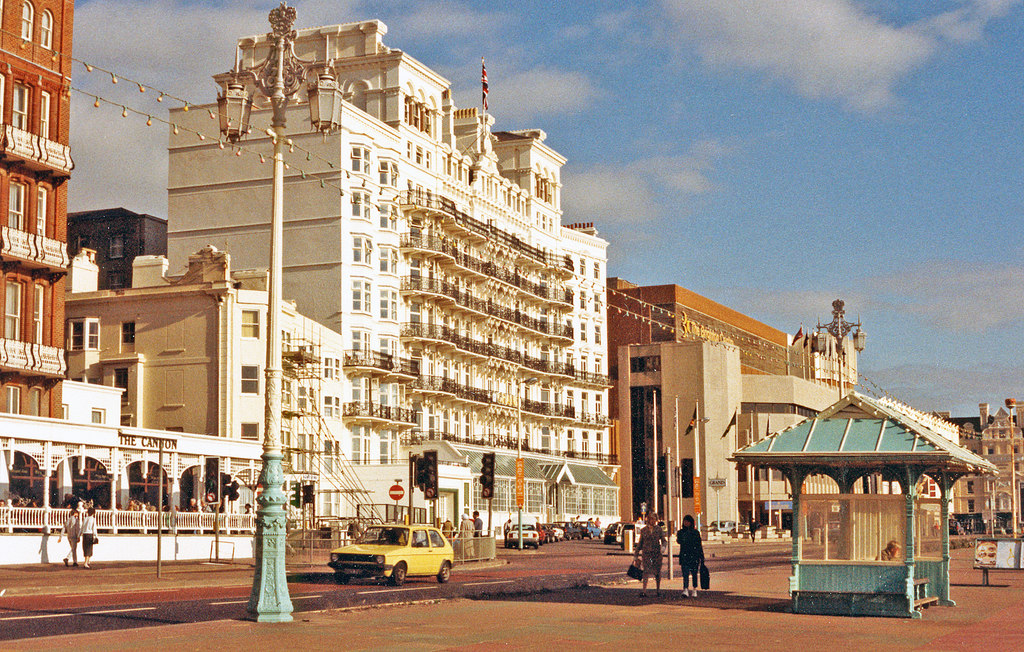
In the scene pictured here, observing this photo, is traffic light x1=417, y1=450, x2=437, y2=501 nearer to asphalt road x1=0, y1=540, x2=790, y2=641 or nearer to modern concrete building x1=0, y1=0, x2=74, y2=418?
asphalt road x1=0, y1=540, x2=790, y2=641

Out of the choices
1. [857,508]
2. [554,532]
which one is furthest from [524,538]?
[857,508]

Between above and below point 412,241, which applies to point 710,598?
below

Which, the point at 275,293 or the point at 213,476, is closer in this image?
the point at 275,293

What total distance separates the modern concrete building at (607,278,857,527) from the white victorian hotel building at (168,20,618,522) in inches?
613

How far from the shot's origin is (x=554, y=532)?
74.9 meters

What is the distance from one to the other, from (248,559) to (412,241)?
31.1m

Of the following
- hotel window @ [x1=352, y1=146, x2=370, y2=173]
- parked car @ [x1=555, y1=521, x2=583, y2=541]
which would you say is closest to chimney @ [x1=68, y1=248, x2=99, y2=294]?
hotel window @ [x1=352, y1=146, x2=370, y2=173]

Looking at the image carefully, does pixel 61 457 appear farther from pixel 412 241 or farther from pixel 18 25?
pixel 412 241

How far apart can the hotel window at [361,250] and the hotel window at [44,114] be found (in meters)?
25.9

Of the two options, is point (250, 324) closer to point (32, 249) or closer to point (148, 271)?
point (148, 271)

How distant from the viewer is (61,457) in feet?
138

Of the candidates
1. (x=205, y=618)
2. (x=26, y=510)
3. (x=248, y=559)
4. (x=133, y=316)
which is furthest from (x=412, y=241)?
(x=205, y=618)

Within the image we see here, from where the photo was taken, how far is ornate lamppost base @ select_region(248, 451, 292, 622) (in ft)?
61.3

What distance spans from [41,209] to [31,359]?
5.31m
